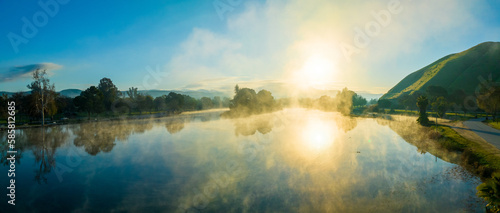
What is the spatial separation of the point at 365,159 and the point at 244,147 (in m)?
17.8

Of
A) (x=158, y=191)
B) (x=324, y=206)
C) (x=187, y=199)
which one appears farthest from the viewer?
(x=158, y=191)

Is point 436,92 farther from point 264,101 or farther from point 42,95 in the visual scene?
point 42,95

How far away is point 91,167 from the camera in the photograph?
26.0 m

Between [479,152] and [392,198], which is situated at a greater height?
[479,152]

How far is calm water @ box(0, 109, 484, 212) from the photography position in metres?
16.7

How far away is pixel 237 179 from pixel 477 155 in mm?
28651

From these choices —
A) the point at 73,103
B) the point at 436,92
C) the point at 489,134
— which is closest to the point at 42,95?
the point at 73,103

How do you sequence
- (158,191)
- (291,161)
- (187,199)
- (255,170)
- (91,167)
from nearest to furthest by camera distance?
(187,199) < (158,191) < (255,170) < (91,167) < (291,161)

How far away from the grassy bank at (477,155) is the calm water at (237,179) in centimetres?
153

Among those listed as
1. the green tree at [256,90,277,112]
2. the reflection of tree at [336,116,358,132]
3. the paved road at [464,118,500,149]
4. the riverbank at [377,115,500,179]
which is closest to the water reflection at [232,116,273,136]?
the reflection of tree at [336,116,358,132]

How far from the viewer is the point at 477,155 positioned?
25.9 m

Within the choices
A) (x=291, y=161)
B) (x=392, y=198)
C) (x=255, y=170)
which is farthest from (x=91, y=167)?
(x=392, y=198)

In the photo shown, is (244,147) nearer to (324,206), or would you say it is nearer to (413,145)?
(324,206)

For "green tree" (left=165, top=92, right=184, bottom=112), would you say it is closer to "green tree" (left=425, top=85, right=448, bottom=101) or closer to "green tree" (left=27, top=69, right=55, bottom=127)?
"green tree" (left=27, top=69, right=55, bottom=127)
